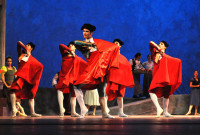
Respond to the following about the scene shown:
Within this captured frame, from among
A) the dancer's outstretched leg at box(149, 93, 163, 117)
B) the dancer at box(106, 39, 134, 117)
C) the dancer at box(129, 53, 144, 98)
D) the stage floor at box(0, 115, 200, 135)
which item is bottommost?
the stage floor at box(0, 115, 200, 135)

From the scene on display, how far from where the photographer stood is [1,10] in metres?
12.7

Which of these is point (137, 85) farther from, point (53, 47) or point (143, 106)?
point (53, 47)

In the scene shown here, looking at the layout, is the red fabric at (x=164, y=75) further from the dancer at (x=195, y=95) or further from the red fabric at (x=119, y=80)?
the dancer at (x=195, y=95)

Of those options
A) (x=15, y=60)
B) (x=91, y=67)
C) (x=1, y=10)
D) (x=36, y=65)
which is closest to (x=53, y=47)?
(x=15, y=60)

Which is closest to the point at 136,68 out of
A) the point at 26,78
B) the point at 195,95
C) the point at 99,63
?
the point at 195,95

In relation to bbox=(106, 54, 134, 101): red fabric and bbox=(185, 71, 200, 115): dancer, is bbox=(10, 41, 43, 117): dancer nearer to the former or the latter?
bbox=(106, 54, 134, 101): red fabric

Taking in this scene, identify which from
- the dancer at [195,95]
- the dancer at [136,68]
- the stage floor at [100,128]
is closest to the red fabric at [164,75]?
the stage floor at [100,128]

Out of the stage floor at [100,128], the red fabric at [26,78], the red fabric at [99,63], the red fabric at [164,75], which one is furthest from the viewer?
the red fabric at [26,78]

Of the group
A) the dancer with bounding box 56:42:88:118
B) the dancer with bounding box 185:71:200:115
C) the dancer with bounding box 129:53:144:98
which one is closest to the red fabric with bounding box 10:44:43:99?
the dancer with bounding box 56:42:88:118

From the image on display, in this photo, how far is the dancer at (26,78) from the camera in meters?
8.39

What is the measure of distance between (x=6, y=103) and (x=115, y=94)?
2.84 meters

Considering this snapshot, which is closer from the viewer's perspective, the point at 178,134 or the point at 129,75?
the point at 178,134

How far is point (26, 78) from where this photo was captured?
8.41m

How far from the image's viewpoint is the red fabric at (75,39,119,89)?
22.1ft
